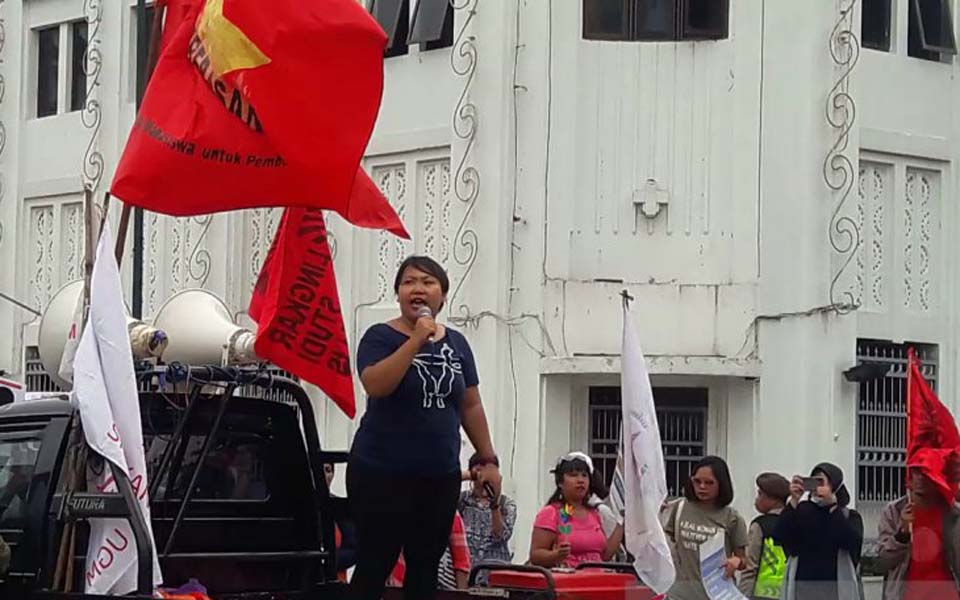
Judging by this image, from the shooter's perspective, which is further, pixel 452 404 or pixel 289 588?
pixel 289 588

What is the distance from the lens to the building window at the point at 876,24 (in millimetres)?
19516

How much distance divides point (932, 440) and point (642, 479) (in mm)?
2554

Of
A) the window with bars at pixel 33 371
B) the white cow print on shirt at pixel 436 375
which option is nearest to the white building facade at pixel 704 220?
the window with bars at pixel 33 371

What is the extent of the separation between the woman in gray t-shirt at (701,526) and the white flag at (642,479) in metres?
1.81

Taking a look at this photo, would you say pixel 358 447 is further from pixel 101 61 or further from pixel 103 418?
pixel 101 61

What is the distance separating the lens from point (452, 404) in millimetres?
7816

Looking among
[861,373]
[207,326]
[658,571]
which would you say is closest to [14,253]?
[861,373]

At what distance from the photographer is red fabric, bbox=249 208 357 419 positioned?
881cm

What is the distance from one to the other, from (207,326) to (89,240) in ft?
8.23

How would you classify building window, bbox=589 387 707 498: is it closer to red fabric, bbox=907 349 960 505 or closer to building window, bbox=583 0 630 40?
building window, bbox=583 0 630 40

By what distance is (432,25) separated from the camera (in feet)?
65.6

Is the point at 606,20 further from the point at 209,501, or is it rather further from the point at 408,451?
the point at 408,451

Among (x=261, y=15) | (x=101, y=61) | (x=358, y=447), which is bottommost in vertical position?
(x=358, y=447)

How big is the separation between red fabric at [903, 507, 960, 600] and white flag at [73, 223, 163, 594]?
213 inches
